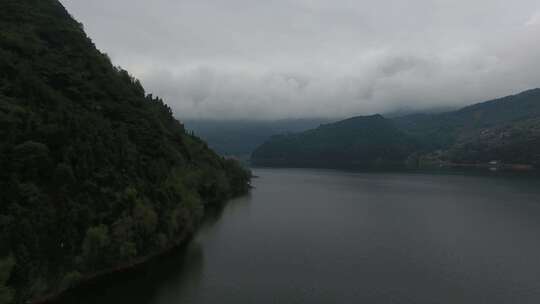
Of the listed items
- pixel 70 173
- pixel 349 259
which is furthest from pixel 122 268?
pixel 349 259

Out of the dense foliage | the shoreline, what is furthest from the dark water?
the dense foliage

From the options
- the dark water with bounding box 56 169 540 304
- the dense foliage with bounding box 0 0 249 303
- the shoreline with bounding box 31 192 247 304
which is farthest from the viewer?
the dark water with bounding box 56 169 540 304

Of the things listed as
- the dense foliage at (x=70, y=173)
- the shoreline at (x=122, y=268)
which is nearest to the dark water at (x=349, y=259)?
the shoreline at (x=122, y=268)

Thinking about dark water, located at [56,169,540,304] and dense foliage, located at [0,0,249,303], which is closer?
dense foliage, located at [0,0,249,303]

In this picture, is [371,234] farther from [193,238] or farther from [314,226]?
[193,238]

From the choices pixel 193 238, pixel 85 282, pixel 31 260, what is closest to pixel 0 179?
pixel 31 260

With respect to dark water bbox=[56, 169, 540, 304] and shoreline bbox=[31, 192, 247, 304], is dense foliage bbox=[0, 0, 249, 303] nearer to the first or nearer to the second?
shoreline bbox=[31, 192, 247, 304]
